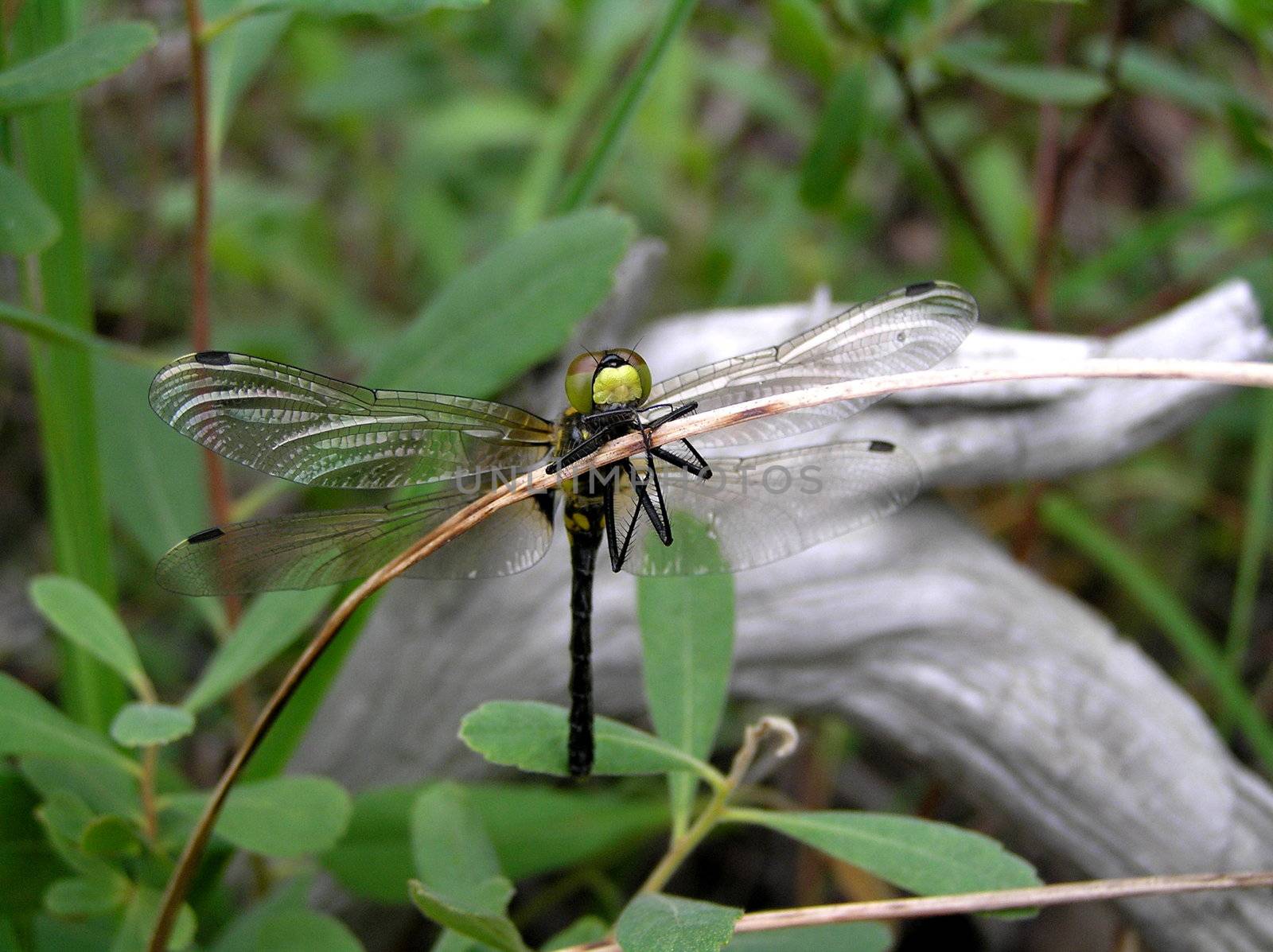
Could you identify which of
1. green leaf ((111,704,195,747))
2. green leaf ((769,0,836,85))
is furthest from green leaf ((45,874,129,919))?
green leaf ((769,0,836,85))

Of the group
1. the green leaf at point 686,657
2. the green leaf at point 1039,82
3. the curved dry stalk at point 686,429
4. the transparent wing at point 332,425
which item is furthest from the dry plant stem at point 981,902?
the green leaf at point 1039,82

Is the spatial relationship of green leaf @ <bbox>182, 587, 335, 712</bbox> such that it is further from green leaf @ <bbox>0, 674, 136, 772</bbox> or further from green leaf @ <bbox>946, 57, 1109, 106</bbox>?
green leaf @ <bbox>946, 57, 1109, 106</bbox>

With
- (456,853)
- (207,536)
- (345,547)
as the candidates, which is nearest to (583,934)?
(456,853)

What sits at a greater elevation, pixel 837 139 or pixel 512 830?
pixel 837 139

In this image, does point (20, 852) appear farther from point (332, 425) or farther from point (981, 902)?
point (981, 902)

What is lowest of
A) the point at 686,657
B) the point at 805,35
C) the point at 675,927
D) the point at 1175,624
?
the point at 675,927

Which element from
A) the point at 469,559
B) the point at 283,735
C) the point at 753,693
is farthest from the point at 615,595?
the point at 283,735
